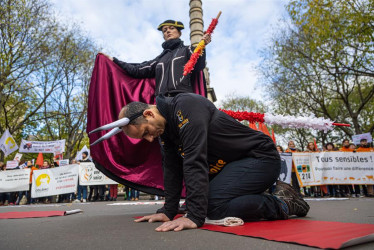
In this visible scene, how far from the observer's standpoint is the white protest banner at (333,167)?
899cm

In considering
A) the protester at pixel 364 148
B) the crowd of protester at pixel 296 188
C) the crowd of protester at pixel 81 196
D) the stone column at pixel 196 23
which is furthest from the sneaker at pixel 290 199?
the stone column at pixel 196 23

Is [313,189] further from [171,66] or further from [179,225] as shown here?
[179,225]

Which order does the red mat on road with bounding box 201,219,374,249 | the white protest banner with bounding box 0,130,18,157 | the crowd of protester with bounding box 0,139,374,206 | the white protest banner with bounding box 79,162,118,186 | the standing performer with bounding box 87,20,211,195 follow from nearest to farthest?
the red mat on road with bounding box 201,219,374,249 < the standing performer with bounding box 87,20,211,195 < the crowd of protester with bounding box 0,139,374,206 < the white protest banner with bounding box 79,162,118,186 < the white protest banner with bounding box 0,130,18,157

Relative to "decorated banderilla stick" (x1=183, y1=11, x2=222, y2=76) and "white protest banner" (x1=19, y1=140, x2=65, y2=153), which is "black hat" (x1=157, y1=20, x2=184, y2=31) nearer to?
"decorated banderilla stick" (x1=183, y1=11, x2=222, y2=76)

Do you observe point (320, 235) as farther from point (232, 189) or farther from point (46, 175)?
point (46, 175)

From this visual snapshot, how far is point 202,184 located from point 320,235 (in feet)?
2.68

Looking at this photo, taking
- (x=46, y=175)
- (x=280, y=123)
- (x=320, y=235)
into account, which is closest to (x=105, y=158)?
(x=280, y=123)

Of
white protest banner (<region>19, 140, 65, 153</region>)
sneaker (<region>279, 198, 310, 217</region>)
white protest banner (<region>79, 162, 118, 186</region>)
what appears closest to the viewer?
sneaker (<region>279, 198, 310, 217</region>)

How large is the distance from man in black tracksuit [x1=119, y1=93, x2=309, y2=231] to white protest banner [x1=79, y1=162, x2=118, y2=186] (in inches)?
326

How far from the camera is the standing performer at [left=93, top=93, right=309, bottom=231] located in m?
2.23

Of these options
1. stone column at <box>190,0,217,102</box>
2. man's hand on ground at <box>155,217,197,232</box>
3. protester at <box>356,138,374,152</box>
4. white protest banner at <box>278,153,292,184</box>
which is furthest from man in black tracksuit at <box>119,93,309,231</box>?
stone column at <box>190,0,217,102</box>

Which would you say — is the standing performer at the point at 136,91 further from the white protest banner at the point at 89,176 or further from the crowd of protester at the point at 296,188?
the white protest banner at the point at 89,176

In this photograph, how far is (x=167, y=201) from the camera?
275 centimetres

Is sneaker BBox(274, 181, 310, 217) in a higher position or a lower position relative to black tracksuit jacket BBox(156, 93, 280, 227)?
lower
